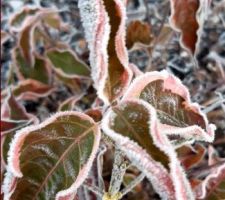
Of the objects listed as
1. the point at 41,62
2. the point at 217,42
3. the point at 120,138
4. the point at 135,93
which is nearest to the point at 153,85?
the point at 135,93

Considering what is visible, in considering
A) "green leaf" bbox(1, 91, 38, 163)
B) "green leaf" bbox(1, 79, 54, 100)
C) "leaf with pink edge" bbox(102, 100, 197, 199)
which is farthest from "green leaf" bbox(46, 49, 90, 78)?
"leaf with pink edge" bbox(102, 100, 197, 199)

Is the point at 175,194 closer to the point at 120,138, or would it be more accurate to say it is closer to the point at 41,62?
the point at 120,138

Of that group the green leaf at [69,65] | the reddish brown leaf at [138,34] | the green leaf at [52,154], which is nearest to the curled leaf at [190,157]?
the reddish brown leaf at [138,34]

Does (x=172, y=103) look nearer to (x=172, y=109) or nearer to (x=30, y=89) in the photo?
(x=172, y=109)

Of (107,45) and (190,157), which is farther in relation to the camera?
(190,157)

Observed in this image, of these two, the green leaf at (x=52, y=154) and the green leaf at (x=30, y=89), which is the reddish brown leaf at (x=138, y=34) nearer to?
the green leaf at (x=30, y=89)

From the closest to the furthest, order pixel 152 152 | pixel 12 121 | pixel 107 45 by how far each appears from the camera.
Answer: pixel 152 152 → pixel 107 45 → pixel 12 121

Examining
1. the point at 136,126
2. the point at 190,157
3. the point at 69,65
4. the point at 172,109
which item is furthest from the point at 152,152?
the point at 69,65
